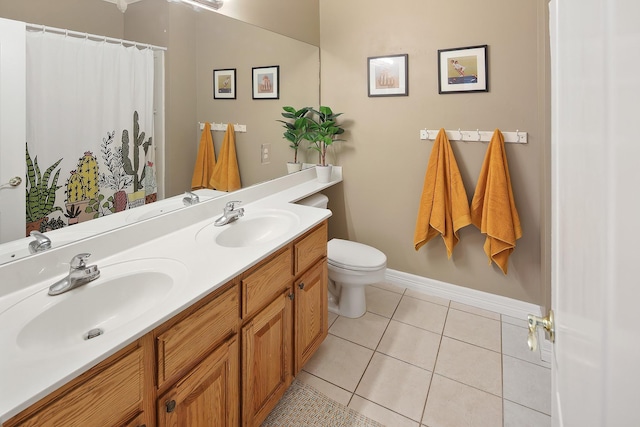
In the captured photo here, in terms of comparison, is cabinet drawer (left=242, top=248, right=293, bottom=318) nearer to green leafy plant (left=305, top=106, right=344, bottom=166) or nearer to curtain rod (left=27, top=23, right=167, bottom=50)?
curtain rod (left=27, top=23, right=167, bottom=50)

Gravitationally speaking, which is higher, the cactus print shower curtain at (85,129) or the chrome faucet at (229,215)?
the cactus print shower curtain at (85,129)

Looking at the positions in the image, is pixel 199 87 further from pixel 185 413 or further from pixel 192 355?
pixel 185 413

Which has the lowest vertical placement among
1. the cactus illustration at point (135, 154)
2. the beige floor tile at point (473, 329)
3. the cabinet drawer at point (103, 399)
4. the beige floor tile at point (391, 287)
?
the beige floor tile at point (473, 329)

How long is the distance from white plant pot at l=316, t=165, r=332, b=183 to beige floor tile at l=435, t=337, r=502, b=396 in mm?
1453

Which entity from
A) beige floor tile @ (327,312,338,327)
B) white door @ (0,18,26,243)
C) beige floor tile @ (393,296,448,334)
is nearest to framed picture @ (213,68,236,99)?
white door @ (0,18,26,243)

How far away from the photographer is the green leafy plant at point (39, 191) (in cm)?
114

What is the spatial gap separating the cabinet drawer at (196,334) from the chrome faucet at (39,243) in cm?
58

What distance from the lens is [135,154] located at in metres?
1.48

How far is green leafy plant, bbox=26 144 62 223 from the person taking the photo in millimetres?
1142

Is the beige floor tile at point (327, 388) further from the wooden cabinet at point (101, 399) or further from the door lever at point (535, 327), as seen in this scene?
Result: the door lever at point (535, 327)

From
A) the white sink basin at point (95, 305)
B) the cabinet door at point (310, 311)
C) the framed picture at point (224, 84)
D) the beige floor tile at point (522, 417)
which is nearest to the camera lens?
the white sink basin at point (95, 305)

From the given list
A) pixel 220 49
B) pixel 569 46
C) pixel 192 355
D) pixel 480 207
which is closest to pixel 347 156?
pixel 480 207

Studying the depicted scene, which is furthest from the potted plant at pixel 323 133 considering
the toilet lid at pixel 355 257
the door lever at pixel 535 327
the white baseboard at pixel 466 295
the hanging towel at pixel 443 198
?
the door lever at pixel 535 327

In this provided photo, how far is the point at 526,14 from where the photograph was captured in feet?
6.88
